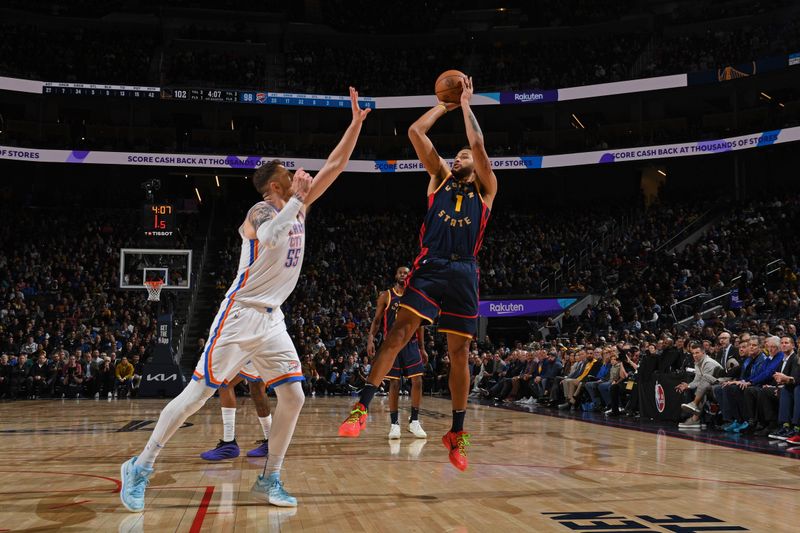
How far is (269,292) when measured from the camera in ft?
16.1

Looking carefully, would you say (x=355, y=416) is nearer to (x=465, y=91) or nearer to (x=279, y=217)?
(x=279, y=217)

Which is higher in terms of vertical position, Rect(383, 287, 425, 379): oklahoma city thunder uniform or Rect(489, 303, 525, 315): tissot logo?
Rect(489, 303, 525, 315): tissot logo

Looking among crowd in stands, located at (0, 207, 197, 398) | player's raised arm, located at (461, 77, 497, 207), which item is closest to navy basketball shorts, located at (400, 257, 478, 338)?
player's raised arm, located at (461, 77, 497, 207)

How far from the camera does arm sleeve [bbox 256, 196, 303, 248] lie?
4660mm

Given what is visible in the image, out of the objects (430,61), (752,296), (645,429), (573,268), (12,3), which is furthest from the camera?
(430,61)

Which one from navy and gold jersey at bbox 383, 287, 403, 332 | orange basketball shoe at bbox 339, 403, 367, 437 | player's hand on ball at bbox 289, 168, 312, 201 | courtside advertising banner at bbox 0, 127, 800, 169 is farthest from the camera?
courtside advertising banner at bbox 0, 127, 800, 169

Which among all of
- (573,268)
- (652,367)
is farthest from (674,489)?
(573,268)

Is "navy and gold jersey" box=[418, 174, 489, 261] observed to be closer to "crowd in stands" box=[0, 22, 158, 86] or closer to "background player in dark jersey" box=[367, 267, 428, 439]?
"background player in dark jersey" box=[367, 267, 428, 439]

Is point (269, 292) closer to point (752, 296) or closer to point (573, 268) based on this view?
point (752, 296)

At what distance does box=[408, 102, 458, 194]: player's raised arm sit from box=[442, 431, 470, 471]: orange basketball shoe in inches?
69.2

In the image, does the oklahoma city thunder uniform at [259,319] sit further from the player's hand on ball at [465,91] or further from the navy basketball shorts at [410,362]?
the navy basketball shorts at [410,362]

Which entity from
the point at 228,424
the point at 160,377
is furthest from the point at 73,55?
the point at 228,424

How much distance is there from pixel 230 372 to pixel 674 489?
3.22 metres

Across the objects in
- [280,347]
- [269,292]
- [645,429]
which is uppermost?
[269,292]
